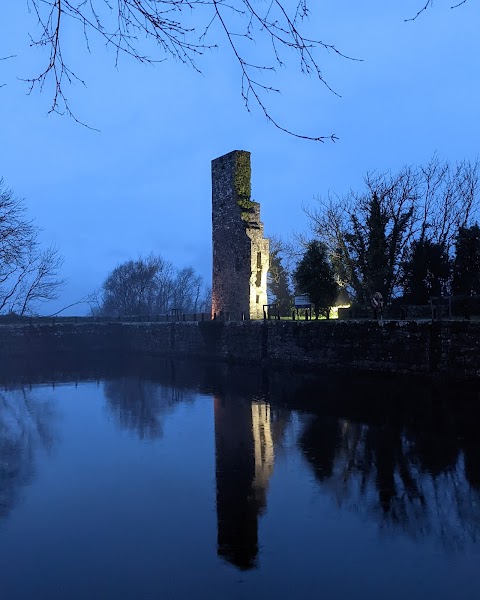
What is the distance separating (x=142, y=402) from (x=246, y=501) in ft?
28.7

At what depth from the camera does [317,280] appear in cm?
2442

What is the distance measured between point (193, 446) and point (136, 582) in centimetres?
496

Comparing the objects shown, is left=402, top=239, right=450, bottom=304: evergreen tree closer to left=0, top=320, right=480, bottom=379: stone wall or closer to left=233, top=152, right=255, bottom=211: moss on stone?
left=0, top=320, right=480, bottom=379: stone wall

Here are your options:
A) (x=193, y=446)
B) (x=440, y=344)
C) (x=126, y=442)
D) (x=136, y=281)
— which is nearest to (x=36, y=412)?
(x=126, y=442)

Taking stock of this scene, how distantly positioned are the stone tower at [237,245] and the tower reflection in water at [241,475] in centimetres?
1438

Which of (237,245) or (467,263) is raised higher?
(237,245)

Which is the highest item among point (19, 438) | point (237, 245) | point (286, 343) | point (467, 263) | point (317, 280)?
point (237, 245)

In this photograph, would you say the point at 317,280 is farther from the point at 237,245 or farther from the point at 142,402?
the point at 142,402

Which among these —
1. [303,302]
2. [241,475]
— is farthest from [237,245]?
[241,475]

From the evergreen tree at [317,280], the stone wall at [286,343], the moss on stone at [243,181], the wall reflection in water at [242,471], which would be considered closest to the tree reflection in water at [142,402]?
the wall reflection in water at [242,471]

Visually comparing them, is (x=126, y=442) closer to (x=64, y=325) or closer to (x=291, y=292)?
(x=64, y=325)

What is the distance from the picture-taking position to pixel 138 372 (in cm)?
2303

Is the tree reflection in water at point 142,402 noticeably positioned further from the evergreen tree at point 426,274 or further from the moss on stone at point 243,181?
the evergreen tree at point 426,274

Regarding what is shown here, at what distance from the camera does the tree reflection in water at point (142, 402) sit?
11.5 meters
